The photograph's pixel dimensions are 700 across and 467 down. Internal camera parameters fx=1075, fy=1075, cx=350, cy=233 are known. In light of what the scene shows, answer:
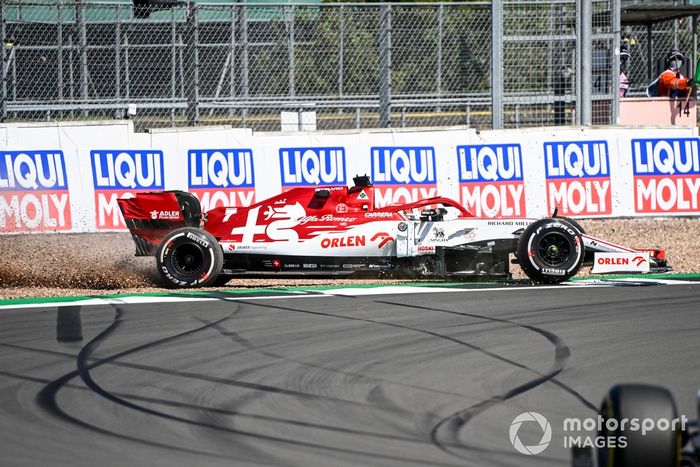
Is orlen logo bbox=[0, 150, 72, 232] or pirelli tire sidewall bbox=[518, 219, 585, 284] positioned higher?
orlen logo bbox=[0, 150, 72, 232]

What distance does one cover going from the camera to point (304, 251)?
1088 centimetres

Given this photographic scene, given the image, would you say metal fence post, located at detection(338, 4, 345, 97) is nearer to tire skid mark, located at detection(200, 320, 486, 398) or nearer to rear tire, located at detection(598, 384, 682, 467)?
tire skid mark, located at detection(200, 320, 486, 398)

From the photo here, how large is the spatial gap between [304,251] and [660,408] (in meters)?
7.40

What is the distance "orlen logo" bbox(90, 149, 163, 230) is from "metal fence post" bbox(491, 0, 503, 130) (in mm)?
5012

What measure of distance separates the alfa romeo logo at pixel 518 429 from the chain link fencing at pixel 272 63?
10.2 metres

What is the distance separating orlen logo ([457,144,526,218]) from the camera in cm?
1460

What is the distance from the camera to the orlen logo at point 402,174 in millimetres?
14586

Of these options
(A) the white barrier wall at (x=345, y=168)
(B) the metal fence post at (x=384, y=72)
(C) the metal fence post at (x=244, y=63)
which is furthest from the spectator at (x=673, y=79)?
(C) the metal fence post at (x=244, y=63)

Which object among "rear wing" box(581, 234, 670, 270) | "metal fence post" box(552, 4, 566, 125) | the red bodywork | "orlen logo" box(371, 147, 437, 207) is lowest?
"rear wing" box(581, 234, 670, 270)

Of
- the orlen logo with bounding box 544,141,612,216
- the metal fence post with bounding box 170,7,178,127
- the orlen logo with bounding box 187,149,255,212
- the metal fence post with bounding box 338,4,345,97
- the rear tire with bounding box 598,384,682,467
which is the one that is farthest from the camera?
the metal fence post with bounding box 338,4,345,97

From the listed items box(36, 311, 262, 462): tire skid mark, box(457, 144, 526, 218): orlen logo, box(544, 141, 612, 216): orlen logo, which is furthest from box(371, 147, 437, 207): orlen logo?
box(36, 311, 262, 462): tire skid mark

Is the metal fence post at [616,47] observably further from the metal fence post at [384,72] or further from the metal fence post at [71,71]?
the metal fence post at [71,71]

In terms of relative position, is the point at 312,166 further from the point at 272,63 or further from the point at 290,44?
the point at 290,44

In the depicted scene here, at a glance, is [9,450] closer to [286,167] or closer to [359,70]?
[286,167]
